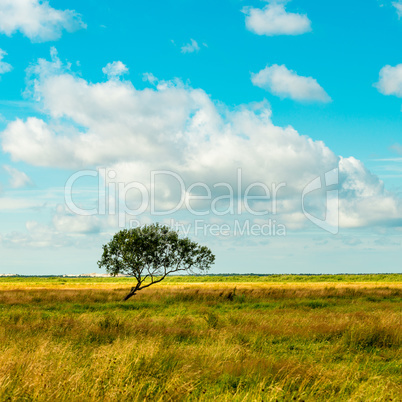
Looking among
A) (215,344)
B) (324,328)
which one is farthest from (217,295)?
(215,344)

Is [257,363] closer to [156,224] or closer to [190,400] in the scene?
[190,400]

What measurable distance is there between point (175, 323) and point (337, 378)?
10.1m

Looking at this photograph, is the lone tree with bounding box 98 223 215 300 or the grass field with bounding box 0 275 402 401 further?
the lone tree with bounding box 98 223 215 300

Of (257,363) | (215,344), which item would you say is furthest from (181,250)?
(257,363)

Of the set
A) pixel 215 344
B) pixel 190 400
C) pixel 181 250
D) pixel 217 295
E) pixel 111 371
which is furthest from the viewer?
pixel 181 250

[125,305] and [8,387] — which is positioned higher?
[8,387]

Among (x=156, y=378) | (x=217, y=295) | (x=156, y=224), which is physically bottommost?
(x=217, y=295)

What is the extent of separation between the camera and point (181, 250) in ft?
120

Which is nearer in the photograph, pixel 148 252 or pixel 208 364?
pixel 208 364

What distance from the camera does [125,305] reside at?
2894cm

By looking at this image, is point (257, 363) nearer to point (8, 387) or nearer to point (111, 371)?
point (111, 371)

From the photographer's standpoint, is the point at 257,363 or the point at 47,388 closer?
the point at 47,388

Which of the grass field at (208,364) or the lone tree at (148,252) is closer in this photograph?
the grass field at (208,364)

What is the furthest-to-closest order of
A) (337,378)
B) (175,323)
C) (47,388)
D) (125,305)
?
(125,305), (175,323), (337,378), (47,388)
